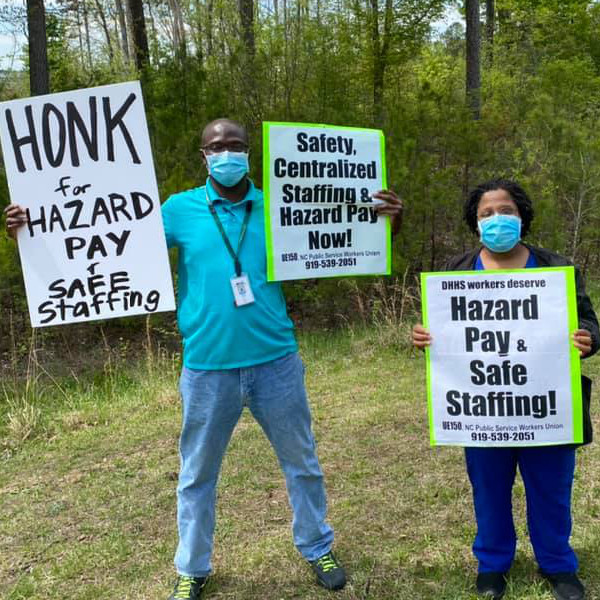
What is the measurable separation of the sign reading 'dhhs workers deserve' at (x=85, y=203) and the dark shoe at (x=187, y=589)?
120 cm

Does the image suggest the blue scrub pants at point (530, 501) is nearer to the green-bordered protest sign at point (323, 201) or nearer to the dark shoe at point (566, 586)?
the dark shoe at point (566, 586)

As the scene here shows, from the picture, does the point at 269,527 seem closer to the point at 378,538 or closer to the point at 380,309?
the point at 378,538

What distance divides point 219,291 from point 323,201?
2.22 feet

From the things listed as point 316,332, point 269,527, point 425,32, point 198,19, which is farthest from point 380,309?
point 425,32

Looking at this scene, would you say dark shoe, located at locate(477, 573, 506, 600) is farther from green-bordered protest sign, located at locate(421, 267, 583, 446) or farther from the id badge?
the id badge

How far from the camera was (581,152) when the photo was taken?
384 inches

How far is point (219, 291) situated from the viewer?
8.92 feet

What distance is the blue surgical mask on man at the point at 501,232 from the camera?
2688mm

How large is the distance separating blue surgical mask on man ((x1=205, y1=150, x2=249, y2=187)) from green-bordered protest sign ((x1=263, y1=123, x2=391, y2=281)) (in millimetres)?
132

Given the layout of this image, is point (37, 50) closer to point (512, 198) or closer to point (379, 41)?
point (379, 41)

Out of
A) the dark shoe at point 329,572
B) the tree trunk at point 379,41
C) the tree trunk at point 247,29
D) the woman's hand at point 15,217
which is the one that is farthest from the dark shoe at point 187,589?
the tree trunk at point 379,41

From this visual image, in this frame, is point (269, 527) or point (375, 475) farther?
point (375, 475)

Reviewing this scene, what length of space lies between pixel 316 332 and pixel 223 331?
6671 mm

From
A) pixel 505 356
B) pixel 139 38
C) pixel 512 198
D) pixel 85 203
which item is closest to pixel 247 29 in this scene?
pixel 139 38
